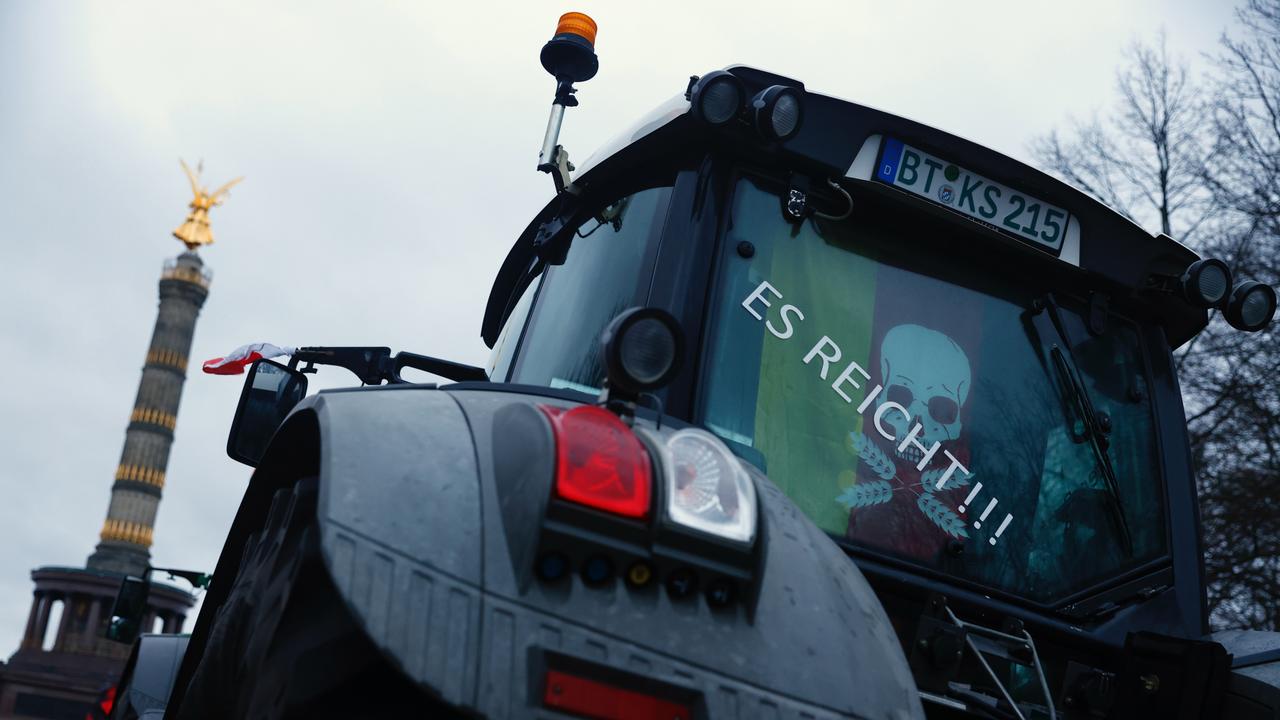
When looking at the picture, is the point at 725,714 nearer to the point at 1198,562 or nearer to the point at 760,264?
the point at 760,264

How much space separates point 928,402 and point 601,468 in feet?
4.71

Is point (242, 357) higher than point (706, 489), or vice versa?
point (242, 357)

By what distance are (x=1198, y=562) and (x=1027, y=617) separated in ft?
2.44

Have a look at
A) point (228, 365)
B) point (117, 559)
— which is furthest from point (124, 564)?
point (228, 365)

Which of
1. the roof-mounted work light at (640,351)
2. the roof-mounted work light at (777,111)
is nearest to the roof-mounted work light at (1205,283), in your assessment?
the roof-mounted work light at (777,111)

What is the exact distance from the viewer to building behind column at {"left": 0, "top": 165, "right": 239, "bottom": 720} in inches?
2117

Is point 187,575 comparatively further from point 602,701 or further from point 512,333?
point 602,701

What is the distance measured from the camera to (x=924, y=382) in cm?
307

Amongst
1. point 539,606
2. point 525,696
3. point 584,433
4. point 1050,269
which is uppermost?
point 1050,269

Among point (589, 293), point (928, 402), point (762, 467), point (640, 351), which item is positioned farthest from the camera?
point (589, 293)

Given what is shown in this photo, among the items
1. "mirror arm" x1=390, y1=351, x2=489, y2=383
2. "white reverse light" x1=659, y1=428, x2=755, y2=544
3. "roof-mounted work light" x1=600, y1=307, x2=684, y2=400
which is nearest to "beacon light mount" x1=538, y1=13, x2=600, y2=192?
"mirror arm" x1=390, y1=351, x2=489, y2=383

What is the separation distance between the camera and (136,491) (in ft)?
221

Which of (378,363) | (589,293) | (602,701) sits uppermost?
(589,293)

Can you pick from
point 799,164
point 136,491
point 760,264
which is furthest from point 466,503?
point 136,491
